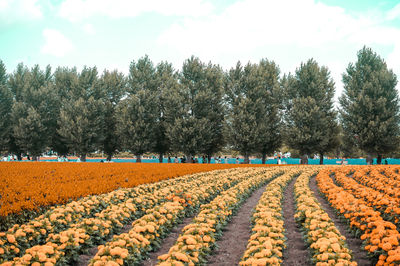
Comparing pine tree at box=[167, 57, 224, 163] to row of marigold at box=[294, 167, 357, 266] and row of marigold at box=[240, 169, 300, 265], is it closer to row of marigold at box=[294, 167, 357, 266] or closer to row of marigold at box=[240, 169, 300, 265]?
row of marigold at box=[240, 169, 300, 265]

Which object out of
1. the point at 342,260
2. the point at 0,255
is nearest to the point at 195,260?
the point at 342,260

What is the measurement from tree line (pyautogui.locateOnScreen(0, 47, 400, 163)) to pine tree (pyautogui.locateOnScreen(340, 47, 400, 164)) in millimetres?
127

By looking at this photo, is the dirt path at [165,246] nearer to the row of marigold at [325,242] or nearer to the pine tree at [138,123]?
the row of marigold at [325,242]

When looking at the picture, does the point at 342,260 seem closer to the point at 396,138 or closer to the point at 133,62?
the point at 396,138

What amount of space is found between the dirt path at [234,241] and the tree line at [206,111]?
30.1 metres

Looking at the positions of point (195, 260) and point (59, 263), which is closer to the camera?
point (195, 260)

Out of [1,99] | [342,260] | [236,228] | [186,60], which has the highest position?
[186,60]

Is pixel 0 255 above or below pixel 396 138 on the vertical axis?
below

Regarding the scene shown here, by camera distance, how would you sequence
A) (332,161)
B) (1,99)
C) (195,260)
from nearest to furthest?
(195,260) → (1,99) → (332,161)

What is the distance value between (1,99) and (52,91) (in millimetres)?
7320

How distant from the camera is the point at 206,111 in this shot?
43125 millimetres

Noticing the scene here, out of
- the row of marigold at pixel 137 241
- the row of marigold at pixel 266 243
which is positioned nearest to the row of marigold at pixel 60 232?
the row of marigold at pixel 137 241

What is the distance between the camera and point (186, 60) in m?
45.1

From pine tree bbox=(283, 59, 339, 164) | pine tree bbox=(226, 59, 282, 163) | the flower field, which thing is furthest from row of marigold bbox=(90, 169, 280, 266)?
pine tree bbox=(283, 59, 339, 164)
